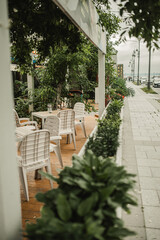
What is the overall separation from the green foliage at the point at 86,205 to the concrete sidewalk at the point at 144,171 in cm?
35

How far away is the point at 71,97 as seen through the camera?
787 cm

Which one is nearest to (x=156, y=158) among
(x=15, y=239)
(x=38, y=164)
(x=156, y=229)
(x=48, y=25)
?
(x=156, y=229)

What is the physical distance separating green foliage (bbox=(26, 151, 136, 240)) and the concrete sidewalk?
35 cm

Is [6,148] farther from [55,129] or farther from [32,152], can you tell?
[55,129]

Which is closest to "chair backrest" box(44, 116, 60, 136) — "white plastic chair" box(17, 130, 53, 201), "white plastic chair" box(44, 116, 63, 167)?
"white plastic chair" box(44, 116, 63, 167)

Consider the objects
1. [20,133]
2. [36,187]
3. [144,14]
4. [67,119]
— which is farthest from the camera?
[67,119]

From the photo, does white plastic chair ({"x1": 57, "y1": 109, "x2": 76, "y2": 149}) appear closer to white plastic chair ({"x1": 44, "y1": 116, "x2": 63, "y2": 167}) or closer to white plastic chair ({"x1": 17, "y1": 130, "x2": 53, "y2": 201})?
white plastic chair ({"x1": 44, "y1": 116, "x2": 63, "y2": 167})

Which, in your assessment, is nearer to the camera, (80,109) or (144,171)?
(144,171)

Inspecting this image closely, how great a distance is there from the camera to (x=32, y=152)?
3156 millimetres

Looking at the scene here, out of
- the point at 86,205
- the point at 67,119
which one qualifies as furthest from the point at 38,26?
the point at 86,205

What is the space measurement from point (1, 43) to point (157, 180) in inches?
132

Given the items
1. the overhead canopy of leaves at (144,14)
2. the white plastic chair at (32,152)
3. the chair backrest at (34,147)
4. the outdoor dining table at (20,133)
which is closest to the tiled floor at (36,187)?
the white plastic chair at (32,152)

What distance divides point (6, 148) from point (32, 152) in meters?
1.73

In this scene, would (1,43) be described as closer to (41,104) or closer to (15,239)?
(15,239)
